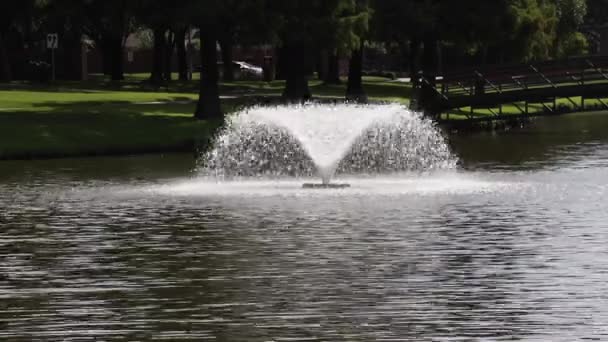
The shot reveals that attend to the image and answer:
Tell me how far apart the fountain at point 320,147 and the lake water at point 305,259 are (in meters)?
2.61

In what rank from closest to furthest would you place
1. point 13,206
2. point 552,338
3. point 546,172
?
point 552,338 < point 13,206 < point 546,172

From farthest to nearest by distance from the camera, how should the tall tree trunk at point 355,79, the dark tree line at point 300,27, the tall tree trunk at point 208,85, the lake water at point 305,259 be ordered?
the tall tree trunk at point 355,79
the tall tree trunk at point 208,85
the dark tree line at point 300,27
the lake water at point 305,259

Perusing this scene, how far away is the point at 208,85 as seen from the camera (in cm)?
7169

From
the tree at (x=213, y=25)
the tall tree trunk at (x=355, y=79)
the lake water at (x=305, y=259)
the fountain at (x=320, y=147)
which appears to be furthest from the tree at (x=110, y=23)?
the lake water at (x=305, y=259)

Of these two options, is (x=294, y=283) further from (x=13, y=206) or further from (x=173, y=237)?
(x=13, y=206)

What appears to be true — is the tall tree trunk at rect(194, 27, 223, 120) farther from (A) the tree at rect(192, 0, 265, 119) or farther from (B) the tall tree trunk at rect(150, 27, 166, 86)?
(B) the tall tree trunk at rect(150, 27, 166, 86)

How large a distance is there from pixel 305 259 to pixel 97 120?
4134 centimetres

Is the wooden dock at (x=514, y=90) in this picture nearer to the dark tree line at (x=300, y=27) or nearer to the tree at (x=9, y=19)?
the dark tree line at (x=300, y=27)

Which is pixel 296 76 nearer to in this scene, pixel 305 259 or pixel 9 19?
pixel 9 19

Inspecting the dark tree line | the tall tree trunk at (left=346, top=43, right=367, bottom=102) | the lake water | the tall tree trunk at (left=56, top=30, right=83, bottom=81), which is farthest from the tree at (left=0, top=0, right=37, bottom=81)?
Answer: the lake water

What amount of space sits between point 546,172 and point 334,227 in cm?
1794

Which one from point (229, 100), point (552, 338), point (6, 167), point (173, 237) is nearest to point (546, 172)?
point (6, 167)

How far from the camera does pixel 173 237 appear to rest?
30.9 meters

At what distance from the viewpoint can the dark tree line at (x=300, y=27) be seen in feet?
231
